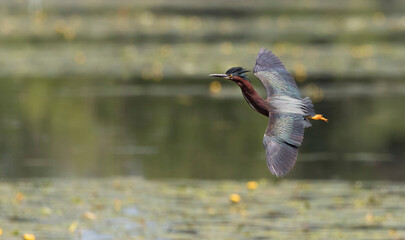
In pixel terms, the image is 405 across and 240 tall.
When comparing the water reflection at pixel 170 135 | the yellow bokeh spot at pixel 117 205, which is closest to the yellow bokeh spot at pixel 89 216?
the yellow bokeh spot at pixel 117 205

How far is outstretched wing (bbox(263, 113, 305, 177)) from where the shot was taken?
13.6ft

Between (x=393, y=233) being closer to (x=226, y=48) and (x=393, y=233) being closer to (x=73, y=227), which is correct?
(x=73, y=227)

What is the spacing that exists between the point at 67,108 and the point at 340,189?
8.60 metres

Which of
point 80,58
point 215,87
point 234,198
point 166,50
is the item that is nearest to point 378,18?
point 166,50

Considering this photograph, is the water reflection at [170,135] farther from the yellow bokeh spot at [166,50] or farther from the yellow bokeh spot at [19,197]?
the yellow bokeh spot at [166,50]

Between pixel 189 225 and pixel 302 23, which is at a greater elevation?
pixel 302 23

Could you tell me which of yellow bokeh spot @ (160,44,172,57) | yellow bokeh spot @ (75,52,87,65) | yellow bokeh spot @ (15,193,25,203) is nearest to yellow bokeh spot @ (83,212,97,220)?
yellow bokeh spot @ (15,193,25,203)

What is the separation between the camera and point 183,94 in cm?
2069

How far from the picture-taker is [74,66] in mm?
25266

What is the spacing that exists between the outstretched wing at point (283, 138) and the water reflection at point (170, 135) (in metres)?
8.02

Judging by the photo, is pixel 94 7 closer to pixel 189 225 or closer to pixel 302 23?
pixel 302 23

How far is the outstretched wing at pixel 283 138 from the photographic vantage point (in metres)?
4.14

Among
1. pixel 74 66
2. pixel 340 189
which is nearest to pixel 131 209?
pixel 340 189

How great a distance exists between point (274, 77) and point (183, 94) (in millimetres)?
16042
